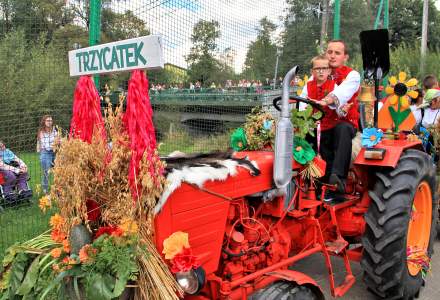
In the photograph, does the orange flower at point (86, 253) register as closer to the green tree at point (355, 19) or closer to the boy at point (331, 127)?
the boy at point (331, 127)

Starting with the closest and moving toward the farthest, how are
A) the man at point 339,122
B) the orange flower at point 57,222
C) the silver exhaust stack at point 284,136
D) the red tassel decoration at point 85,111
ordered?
the orange flower at point 57,222, the red tassel decoration at point 85,111, the silver exhaust stack at point 284,136, the man at point 339,122

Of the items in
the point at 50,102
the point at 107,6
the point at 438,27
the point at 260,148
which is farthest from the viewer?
the point at 438,27

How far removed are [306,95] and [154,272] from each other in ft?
8.42

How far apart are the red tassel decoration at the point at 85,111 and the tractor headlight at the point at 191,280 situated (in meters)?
0.94

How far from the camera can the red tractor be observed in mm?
2592

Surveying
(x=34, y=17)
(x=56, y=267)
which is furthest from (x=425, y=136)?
(x=34, y=17)

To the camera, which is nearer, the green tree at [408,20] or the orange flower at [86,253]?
the orange flower at [86,253]

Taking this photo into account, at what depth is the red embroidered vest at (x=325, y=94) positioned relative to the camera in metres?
3.86

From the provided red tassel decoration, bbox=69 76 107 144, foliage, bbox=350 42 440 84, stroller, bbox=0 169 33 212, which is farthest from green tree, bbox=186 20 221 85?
foliage, bbox=350 42 440 84

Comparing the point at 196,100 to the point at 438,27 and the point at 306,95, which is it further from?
the point at 438,27

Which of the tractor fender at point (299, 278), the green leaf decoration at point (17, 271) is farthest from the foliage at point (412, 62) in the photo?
the green leaf decoration at point (17, 271)

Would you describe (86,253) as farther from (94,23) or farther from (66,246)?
(94,23)

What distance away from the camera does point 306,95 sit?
413 centimetres

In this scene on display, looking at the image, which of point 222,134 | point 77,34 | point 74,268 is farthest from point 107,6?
point 74,268
